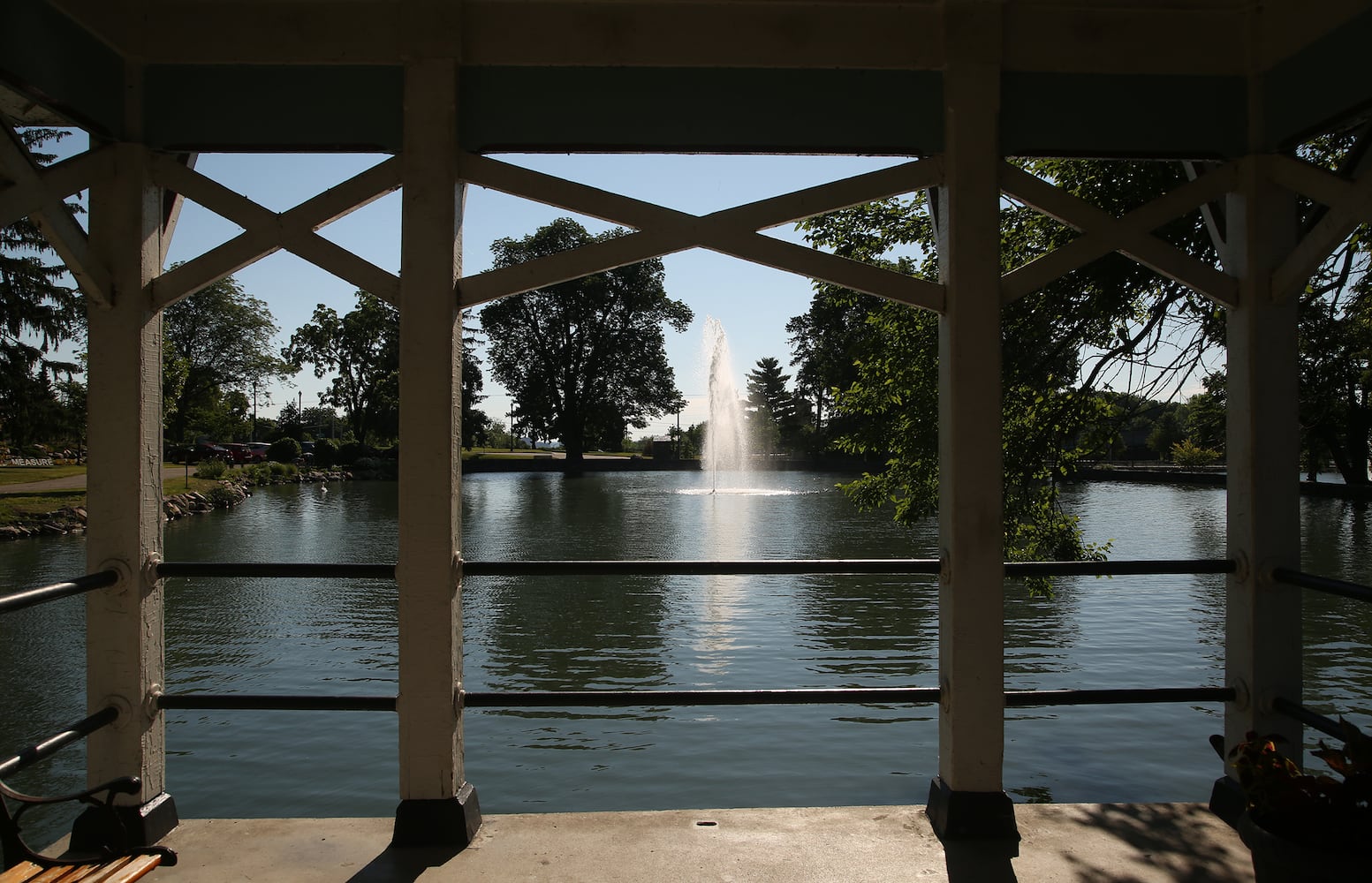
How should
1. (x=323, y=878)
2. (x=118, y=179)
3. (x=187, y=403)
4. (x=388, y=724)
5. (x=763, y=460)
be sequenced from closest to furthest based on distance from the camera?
1. (x=323, y=878)
2. (x=118, y=179)
3. (x=388, y=724)
4. (x=187, y=403)
5. (x=763, y=460)

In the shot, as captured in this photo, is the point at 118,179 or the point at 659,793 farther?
the point at 659,793

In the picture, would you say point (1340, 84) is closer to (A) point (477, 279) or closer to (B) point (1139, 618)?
(A) point (477, 279)

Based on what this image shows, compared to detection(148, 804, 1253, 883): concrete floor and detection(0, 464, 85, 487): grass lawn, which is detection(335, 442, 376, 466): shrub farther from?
detection(148, 804, 1253, 883): concrete floor

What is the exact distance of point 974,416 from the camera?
2857 mm

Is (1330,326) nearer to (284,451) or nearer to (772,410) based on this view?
(284,451)

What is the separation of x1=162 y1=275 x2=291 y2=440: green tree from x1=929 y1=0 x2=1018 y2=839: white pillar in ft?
153

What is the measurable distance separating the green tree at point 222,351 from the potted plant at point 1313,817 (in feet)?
156

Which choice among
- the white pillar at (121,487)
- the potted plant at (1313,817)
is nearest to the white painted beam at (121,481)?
the white pillar at (121,487)

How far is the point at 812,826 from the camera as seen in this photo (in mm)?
2834

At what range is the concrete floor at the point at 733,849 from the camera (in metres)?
2.53

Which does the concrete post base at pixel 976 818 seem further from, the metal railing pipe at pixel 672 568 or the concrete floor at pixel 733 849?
the metal railing pipe at pixel 672 568

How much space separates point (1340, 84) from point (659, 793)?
15.3 feet

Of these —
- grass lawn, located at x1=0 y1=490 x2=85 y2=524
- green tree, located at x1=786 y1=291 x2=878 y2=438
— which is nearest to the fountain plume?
green tree, located at x1=786 y1=291 x2=878 y2=438

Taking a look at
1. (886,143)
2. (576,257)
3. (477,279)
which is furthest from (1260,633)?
(477,279)
